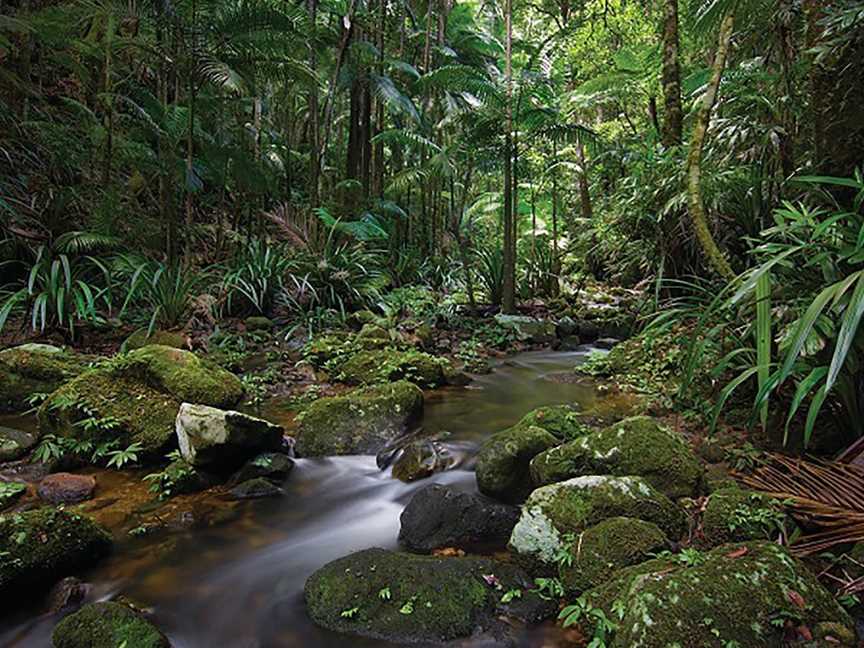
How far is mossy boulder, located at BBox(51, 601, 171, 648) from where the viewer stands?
172cm

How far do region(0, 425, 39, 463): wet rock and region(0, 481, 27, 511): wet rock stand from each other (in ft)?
1.34

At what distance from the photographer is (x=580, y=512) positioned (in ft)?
7.16

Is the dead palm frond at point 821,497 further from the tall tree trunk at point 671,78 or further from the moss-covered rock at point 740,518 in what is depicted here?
the tall tree trunk at point 671,78

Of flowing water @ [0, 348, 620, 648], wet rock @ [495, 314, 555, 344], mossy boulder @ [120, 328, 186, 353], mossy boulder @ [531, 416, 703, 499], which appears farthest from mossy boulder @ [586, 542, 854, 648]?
wet rock @ [495, 314, 555, 344]

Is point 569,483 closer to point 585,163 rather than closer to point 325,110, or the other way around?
point 325,110

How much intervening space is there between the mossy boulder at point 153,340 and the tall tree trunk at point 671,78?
19.8 ft

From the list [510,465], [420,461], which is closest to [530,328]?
[420,461]

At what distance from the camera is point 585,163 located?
464 inches

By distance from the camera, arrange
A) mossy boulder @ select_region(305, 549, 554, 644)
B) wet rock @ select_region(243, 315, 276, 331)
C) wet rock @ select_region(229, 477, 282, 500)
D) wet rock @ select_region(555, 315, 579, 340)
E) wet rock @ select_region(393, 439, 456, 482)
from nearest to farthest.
→ mossy boulder @ select_region(305, 549, 554, 644) < wet rock @ select_region(229, 477, 282, 500) < wet rock @ select_region(393, 439, 456, 482) < wet rock @ select_region(243, 315, 276, 331) < wet rock @ select_region(555, 315, 579, 340)

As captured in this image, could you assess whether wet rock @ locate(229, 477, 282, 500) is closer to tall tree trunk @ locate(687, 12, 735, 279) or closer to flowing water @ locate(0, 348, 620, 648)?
flowing water @ locate(0, 348, 620, 648)

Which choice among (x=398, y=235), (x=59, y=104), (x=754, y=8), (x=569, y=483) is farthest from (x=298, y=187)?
(x=569, y=483)

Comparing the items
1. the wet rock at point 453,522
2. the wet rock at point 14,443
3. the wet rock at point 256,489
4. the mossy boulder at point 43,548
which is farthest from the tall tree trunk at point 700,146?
the wet rock at point 14,443

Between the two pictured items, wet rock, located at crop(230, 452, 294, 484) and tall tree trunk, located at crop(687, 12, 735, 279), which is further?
tall tree trunk, located at crop(687, 12, 735, 279)

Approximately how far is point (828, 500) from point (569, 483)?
3.08ft
